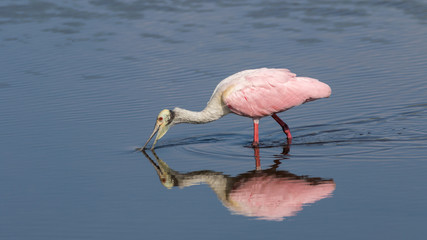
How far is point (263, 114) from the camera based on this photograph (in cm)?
1259

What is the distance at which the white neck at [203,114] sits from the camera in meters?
12.6

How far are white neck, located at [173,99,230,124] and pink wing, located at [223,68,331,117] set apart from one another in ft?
0.69

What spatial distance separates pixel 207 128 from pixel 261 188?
337cm

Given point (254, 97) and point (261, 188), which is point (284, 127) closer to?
point (254, 97)

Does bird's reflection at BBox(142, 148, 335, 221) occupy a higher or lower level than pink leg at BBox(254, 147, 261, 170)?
higher

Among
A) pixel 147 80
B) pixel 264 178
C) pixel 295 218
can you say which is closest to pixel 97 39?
pixel 147 80

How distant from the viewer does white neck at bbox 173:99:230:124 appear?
12.6 meters

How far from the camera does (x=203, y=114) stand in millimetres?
12602

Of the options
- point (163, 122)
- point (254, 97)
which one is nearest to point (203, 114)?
point (163, 122)

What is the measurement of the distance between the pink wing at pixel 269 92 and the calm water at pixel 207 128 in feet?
1.60

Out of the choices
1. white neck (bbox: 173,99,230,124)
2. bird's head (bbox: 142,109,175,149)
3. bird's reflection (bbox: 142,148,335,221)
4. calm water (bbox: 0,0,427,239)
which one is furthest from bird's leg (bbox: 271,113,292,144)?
bird's head (bbox: 142,109,175,149)

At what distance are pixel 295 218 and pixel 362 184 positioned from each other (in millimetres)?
1336

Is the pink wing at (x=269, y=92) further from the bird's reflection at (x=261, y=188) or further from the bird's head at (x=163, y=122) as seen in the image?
the bird's reflection at (x=261, y=188)

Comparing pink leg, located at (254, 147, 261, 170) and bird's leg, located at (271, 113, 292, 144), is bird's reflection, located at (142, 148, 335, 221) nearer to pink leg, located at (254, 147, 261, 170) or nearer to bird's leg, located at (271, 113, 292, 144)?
pink leg, located at (254, 147, 261, 170)
